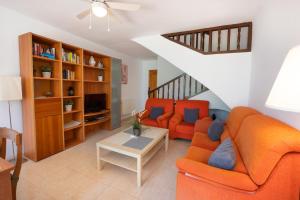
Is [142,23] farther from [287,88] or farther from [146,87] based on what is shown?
[146,87]

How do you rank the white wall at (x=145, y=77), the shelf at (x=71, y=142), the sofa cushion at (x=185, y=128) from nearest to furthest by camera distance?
the shelf at (x=71, y=142) → the sofa cushion at (x=185, y=128) → the white wall at (x=145, y=77)

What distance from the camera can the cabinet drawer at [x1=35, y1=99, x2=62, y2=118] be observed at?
235cm

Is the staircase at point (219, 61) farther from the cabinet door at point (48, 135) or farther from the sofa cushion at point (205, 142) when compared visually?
the cabinet door at point (48, 135)

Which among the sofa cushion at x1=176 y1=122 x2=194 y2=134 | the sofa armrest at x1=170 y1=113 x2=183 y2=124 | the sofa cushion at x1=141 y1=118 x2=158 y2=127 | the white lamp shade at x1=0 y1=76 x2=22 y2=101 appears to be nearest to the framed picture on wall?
the sofa cushion at x1=141 y1=118 x2=158 y2=127

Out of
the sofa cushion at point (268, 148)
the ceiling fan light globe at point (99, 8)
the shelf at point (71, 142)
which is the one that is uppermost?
the ceiling fan light globe at point (99, 8)

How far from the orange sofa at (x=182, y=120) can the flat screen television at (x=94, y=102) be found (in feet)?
5.98

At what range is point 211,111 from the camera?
3865 mm

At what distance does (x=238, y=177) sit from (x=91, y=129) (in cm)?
357

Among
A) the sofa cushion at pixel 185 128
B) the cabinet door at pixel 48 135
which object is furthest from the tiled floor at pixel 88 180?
the sofa cushion at pixel 185 128

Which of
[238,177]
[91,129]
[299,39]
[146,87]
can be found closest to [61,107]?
[91,129]

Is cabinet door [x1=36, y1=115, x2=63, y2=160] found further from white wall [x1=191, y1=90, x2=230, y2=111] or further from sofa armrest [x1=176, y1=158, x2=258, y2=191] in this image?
white wall [x1=191, y1=90, x2=230, y2=111]

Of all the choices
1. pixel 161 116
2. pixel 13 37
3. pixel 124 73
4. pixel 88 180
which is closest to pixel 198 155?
pixel 88 180

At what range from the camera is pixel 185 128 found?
10.5 ft

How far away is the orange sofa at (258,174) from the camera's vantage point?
1.02 metres
